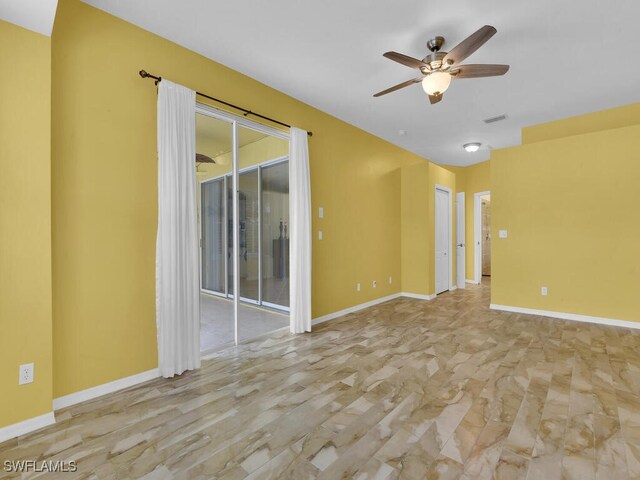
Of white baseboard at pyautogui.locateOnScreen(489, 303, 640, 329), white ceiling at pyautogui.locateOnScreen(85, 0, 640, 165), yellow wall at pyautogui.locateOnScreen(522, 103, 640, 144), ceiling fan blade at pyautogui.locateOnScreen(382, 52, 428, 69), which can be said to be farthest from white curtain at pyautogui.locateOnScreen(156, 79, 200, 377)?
yellow wall at pyautogui.locateOnScreen(522, 103, 640, 144)

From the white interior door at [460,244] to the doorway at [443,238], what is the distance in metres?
0.48

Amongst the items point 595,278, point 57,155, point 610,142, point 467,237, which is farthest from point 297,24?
point 467,237

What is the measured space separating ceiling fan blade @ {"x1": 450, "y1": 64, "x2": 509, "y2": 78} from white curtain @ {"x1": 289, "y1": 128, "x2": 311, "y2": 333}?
191 centimetres

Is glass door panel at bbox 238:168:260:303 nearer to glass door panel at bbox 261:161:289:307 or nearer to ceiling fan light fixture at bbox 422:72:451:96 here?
glass door panel at bbox 261:161:289:307

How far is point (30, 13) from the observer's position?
6.02 ft

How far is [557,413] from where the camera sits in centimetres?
210

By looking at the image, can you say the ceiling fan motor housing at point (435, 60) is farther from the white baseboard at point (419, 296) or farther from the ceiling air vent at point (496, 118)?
the white baseboard at point (419, 296)

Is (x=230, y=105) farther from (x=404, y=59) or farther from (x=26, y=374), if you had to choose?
(x=26, y=374)

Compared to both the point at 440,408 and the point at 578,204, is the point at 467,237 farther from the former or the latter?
the point at 440,408

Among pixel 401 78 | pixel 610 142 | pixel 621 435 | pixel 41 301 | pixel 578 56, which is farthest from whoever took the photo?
pixel 610 142

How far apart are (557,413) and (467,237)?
5965mm

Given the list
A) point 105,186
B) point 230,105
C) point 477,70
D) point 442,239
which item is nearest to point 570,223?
point 442,239

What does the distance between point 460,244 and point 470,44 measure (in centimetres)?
557

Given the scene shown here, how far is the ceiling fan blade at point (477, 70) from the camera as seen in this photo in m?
2.64
